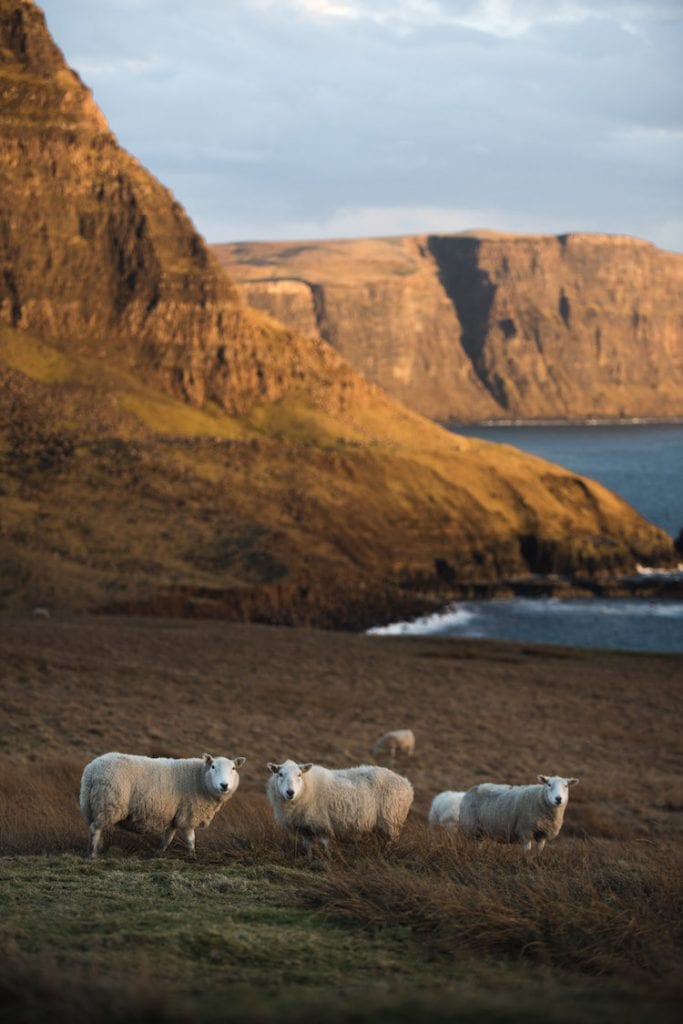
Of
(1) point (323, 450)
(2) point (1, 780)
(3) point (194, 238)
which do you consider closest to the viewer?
(2) point (1, 780)

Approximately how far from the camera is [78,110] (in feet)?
365

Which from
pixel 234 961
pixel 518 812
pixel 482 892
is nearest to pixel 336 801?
pixel 518 812

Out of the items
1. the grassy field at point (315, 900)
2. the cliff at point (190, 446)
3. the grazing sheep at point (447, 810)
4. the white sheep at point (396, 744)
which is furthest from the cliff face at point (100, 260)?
the grazing sheep at point (447, 810)

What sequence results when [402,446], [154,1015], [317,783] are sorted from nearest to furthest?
1. [154,1015]
2. [317,783]
3. [402,446]

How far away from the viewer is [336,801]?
15.0 meters

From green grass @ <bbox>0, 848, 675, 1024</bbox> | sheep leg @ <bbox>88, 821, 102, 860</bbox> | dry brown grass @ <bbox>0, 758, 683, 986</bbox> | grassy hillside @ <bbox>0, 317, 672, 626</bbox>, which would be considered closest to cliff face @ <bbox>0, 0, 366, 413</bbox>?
grassy hillside @ <bbox>0, 317, 672, 626</bbox>

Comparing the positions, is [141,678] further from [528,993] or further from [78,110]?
[78,110]

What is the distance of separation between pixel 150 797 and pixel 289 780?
1.67 meters

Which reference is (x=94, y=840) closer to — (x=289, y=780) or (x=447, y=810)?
(x=289, y=780)

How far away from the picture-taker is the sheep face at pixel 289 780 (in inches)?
563

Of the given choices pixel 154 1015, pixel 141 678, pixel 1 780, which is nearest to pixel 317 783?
pixel 1 780

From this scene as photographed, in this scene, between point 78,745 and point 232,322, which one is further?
point 232,322

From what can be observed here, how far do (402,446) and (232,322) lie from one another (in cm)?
1855

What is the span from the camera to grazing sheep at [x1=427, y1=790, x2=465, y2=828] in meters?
18.4
